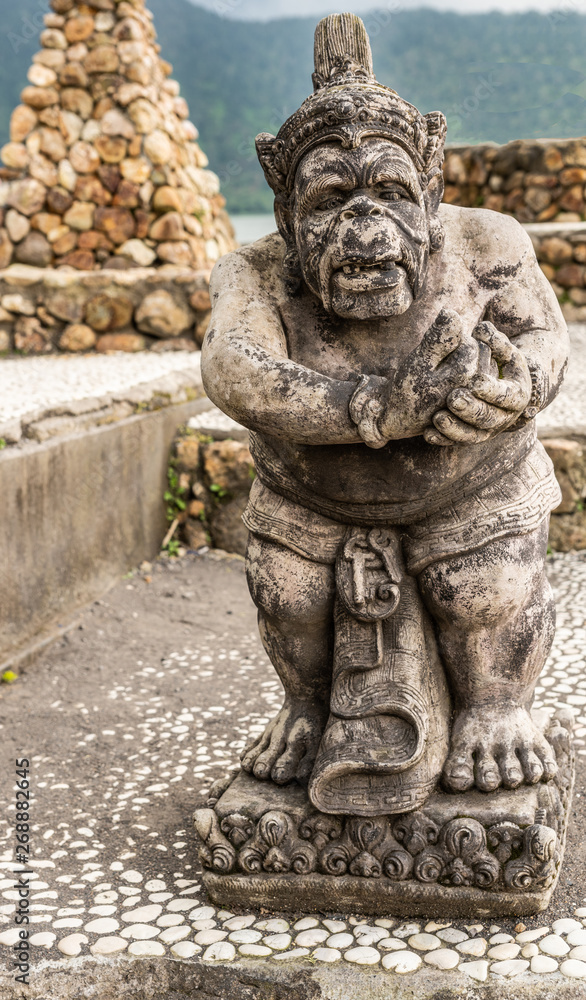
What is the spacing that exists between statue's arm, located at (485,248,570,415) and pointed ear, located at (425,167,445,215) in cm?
23

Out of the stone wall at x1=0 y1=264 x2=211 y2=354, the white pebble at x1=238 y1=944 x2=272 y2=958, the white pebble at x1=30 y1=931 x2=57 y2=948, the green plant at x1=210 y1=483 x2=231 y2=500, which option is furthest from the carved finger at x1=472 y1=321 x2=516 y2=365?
the stone wall at x1=0 y1=264 x2=211 y2=354

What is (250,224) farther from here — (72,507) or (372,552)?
(372,552)

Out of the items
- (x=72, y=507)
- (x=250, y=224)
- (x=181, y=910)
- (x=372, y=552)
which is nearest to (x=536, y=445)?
(x=372, y=552)

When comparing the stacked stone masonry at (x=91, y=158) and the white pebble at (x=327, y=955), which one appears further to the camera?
the stacked stone masonry at (x=91, y=158)

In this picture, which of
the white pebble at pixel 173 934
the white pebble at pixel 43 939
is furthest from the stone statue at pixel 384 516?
the white pebble at pixel 43 939

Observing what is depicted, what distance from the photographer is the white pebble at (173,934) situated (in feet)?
6.87

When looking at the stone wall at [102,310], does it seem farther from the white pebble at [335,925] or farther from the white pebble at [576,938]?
the white pebble at [576,938]

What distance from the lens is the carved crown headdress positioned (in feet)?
6.65

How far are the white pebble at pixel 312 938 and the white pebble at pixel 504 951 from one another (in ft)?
1.11

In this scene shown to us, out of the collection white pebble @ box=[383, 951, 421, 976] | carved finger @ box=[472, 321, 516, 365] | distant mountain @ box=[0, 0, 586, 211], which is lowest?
white pebble @ box=[383, 951, 421, 976]

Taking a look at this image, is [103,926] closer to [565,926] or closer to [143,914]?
[143,914]

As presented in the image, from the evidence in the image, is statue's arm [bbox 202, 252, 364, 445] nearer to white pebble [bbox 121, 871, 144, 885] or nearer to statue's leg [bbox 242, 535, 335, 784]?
statue's leg [bbox 242, 535, 335, 784]

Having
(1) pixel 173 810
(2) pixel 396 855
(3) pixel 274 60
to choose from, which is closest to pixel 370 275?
(2) pixel 396 855

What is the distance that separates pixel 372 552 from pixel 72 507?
2434 mm
